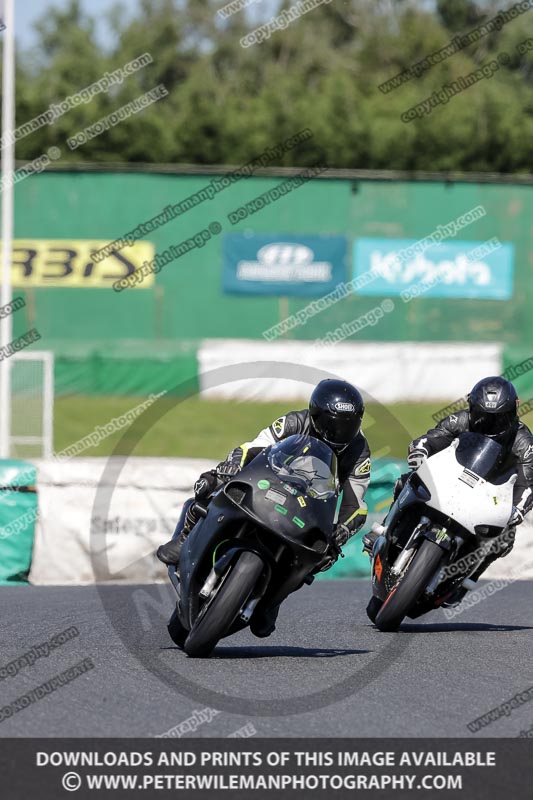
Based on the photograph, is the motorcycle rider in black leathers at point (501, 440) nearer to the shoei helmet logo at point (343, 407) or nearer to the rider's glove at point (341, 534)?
the shoei helmet logo at point (343, 407)

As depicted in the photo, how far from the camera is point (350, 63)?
175 feet

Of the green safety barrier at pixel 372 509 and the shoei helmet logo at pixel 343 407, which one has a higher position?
the shoei helmet logo at pixel 343 407

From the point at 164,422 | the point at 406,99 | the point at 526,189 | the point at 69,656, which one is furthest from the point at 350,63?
the point at 69,656

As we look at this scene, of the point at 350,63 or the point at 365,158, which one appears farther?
the point at 350,63

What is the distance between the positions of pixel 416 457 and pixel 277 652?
1.69 meters

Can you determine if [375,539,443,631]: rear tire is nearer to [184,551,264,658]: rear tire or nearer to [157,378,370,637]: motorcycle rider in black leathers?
[157,378,370,637]: motorcycle rider in black leathers

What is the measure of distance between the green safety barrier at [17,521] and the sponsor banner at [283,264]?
20.9m

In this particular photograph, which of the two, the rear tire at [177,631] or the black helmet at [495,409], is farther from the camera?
the black helmet at [495,409]

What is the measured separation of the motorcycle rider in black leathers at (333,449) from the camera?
23.5 feet

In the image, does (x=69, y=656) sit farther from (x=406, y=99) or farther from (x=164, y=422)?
(x=406, y=99)

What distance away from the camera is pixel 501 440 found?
862 centimetres

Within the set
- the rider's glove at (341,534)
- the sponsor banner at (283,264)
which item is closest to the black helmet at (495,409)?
the rider's glove at (341,534)

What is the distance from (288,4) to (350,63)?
370 cm

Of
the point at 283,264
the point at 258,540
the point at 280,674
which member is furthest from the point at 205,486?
the point at 283,264
